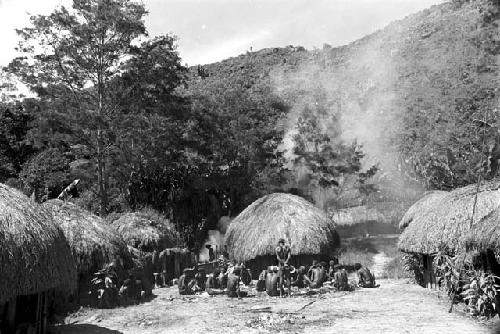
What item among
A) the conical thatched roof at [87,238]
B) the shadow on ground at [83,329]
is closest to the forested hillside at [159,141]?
the conical thatched roof at [87,238]

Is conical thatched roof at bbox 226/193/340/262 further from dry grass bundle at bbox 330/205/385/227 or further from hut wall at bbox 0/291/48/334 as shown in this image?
dry grass bundle at bbox 330/205/385/227

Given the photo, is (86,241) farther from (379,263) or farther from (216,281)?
(379,263)

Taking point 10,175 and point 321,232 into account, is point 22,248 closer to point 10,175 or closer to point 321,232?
point 321,232

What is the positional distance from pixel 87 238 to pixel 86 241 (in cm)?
13

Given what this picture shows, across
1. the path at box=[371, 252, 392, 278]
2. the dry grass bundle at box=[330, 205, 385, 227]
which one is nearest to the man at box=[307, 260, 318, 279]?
the path at box=[371, 252, 392, 278]

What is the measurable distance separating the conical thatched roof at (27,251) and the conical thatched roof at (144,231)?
837 centimetres

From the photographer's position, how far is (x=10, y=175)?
28922 millimetres

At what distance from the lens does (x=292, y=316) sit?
10812mm

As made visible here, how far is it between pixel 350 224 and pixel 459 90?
2521 cm

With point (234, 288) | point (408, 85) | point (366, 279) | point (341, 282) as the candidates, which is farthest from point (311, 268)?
point (408, 85)

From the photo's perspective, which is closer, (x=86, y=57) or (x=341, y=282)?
(x=341, y=282)

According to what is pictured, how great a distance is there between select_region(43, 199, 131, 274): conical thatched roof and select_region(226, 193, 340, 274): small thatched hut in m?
4.35

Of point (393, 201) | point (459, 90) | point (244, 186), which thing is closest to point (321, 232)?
point (244, 186)

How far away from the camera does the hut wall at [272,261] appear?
55.0 ft
